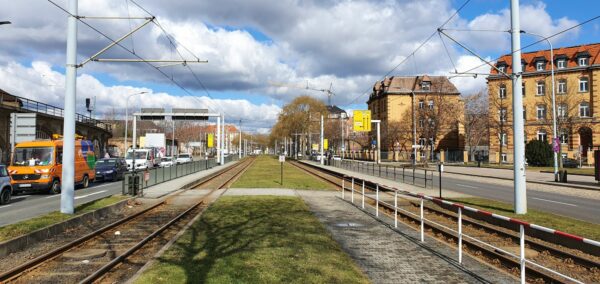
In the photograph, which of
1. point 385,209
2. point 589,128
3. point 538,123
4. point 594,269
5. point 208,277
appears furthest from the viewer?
point 538,123

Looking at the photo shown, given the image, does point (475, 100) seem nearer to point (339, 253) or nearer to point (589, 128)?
point (589, 128)

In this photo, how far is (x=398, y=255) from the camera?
29.5 feet

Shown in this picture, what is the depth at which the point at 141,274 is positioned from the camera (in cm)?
710

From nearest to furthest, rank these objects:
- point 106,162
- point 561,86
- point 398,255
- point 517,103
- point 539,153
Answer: point 398,255, point 517,103, point 106,162, point 539,153, point 561,86

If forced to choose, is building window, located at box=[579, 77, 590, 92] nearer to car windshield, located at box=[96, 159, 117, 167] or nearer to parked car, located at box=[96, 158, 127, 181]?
parked car, located at box=[96, 158, 127, 181]

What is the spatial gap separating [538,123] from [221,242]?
6569 cm

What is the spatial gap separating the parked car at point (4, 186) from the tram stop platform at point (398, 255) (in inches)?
498

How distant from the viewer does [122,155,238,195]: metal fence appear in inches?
820

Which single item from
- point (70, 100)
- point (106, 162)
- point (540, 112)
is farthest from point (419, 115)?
point (70, 100)

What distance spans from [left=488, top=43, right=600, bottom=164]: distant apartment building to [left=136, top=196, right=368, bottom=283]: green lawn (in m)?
52.6

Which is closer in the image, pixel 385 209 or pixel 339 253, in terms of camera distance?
pixel 339 253

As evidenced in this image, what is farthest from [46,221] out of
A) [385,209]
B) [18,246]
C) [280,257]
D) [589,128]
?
[589,128]

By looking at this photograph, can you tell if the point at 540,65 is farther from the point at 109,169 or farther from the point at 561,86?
the point at 109,169

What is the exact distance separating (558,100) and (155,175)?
161 ft
